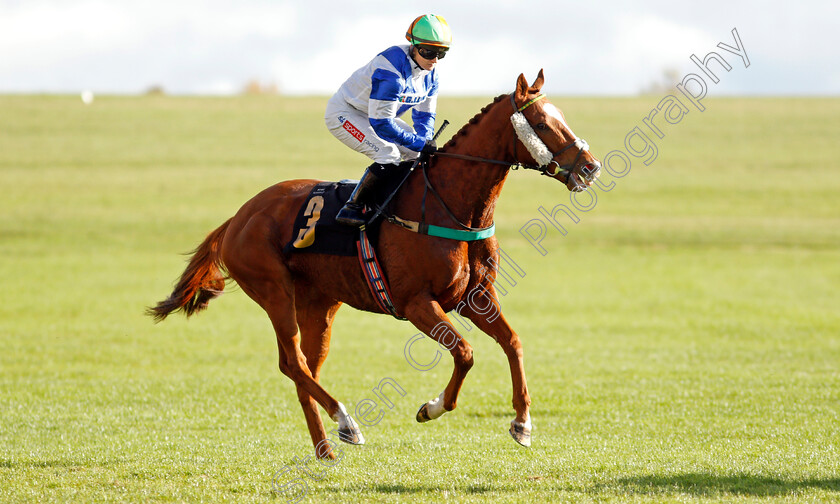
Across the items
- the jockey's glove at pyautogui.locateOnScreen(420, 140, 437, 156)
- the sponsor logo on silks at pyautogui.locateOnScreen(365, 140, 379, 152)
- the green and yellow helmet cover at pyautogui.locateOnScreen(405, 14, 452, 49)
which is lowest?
the sponsor logo on silks at pyautogui.locateOnScreen(365, 140, 379, 152)

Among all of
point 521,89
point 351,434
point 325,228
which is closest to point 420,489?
point 351,434

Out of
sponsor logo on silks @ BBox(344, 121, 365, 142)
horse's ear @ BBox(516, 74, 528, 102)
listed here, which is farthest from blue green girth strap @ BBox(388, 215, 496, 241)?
horse's ear @ BBox(516, 74, 528, 102)

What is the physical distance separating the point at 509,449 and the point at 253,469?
7.01 ft

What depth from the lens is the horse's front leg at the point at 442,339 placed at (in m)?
6.13

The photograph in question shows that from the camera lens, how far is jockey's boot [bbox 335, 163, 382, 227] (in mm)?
6598

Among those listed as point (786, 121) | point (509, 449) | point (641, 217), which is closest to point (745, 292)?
point (641, 217)

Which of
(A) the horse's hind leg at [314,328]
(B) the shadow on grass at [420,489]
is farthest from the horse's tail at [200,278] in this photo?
(B) the shadow on grass at [420,489]

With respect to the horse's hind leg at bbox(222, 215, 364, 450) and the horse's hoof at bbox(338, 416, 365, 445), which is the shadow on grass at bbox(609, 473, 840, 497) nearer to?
the horse's hoof at bbox(338, 416, 365, 445)

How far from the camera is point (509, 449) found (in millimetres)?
7547

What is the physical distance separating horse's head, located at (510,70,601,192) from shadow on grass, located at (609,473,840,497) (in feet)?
6.61

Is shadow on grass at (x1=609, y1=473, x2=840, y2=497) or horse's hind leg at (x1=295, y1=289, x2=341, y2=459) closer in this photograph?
shadow on grass at (x1=609, y1=473, x2=840, y2=497)

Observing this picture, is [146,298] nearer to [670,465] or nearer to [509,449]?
[509,449]

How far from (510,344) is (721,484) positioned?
1668 millimetres

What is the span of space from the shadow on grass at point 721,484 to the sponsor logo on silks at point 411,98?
3043 mm
